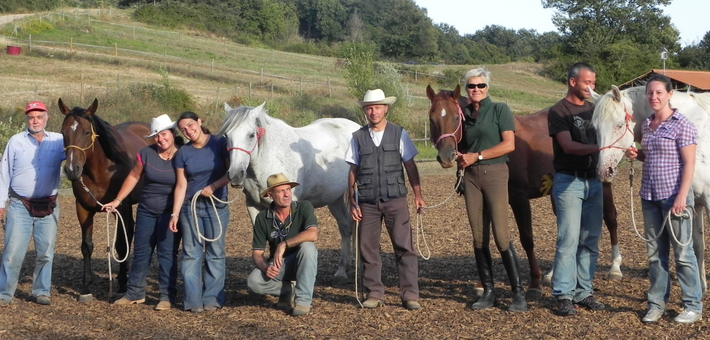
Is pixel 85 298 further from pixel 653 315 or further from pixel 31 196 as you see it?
pixel 653 315

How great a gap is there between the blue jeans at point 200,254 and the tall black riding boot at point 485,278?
7.43 ft

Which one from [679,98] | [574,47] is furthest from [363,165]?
[574,47]

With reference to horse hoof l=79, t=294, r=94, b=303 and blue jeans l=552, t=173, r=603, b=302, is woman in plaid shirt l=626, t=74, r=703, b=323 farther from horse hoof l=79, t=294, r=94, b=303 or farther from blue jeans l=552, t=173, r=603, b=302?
horse hoof l=79, t=294, r=94, b=303

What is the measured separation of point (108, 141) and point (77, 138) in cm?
51

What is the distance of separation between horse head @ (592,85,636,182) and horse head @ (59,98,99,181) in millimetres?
4519

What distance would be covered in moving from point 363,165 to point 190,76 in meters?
35.3

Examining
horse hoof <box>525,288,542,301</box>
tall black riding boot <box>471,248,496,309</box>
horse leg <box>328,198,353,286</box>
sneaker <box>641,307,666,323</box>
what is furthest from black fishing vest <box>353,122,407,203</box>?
sneaker <box>641,307,666,323</box>

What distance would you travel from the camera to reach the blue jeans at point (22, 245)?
682 cm

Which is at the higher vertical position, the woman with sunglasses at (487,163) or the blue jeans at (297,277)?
the woman with sunglasses at (487,163)

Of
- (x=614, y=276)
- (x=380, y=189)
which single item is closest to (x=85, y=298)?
(x=380, y=189)

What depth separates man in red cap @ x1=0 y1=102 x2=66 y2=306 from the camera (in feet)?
22.3

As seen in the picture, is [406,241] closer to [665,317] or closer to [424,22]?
[665,317]

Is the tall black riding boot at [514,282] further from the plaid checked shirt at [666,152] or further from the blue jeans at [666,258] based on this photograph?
the plaid checked shirt at [666,152]

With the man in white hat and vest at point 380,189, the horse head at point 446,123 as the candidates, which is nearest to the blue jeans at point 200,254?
the man in white hat and vest at point 380,189
